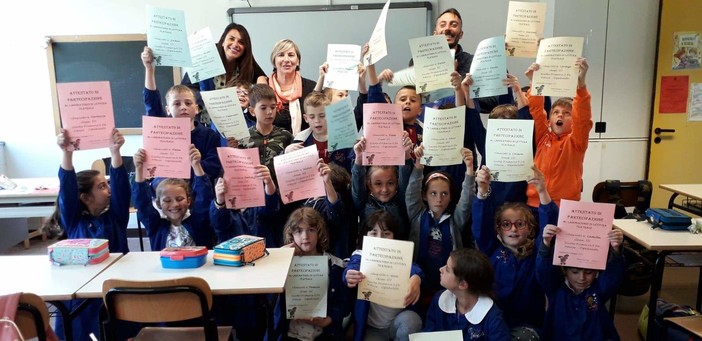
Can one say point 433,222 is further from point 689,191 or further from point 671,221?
point 689,191

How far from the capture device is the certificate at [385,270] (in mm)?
2023

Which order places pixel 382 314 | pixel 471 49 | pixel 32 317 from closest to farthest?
pixel 32 317, pixel 382 314, pixel 471 49

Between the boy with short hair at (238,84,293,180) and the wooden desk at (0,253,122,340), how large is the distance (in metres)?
0.99

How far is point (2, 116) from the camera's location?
209 inches

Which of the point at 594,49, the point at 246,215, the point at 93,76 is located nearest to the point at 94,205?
the point at 246,215

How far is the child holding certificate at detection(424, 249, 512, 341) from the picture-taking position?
6.57 ft

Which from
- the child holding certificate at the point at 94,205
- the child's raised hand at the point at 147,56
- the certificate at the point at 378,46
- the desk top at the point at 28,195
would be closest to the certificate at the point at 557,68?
the certificate at the point at 378,46

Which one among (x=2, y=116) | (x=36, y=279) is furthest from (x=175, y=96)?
(x=2, y=116)

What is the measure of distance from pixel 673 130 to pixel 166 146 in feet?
16.6

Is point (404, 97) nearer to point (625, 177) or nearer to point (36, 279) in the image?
point (36, 279)

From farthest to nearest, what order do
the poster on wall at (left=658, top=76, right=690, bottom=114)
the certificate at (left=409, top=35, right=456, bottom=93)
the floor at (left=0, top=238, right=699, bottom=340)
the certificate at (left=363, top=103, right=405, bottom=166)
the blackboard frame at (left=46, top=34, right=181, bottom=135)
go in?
1. the blackboard frame at (left=46, top=34, right=181, bottom=135)
2. the poster on wall at (left=658, top=76, right=690, bottom=114)
3. the floor at (left=0, top=238, right=699, bottom=340)
4. the certificate at (left=409, top=35, right=456, bottom=93)
5. the certificate at (left=363, top=103, right=405, bottom=166)

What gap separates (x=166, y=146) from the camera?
2.26 metres

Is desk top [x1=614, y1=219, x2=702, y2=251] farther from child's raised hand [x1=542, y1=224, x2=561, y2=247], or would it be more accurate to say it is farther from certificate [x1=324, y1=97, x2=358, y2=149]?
certificate [x1=324, y1=97, x2=358, y2=149]

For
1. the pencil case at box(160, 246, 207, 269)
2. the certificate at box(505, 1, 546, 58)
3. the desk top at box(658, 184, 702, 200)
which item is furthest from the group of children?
the desk top at box(658, 184, 702, 200)
